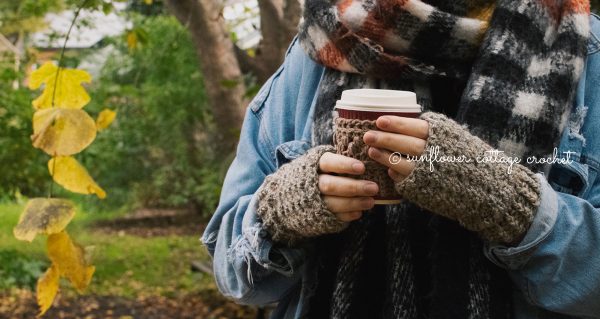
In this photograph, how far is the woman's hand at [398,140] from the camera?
0.97 metres

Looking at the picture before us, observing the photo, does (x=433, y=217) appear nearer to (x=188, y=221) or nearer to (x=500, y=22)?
(x=500, y=22)

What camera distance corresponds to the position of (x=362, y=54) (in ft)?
3.90

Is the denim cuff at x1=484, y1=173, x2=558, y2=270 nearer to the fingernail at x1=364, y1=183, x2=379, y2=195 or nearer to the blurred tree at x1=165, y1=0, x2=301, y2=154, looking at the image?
the fingernail at x1=364, y1=183, x2=379, y2=195

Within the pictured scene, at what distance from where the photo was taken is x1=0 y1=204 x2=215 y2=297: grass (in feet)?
21.1

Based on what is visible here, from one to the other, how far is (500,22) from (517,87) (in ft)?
0.38

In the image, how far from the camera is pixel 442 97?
1249 millimetres

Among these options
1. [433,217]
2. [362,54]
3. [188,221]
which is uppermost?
[362,54]

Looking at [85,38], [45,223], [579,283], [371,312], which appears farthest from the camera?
[85,38]

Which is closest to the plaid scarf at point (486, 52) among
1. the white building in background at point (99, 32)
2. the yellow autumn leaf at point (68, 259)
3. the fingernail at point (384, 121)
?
the fingernail at point (384, 121)

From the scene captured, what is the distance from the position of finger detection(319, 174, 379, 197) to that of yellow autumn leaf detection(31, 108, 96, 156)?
0.82 metres

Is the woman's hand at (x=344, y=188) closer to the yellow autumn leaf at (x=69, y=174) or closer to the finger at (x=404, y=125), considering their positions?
the finger at (x=404, y=125)

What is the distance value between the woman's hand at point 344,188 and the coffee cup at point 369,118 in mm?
20

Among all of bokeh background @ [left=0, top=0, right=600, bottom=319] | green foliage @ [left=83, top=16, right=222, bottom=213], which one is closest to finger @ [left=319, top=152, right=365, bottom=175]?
bokeh background @ [left=0, top=0, right=600, bottom=319]

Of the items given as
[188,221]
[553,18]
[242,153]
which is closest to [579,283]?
[553,18]
